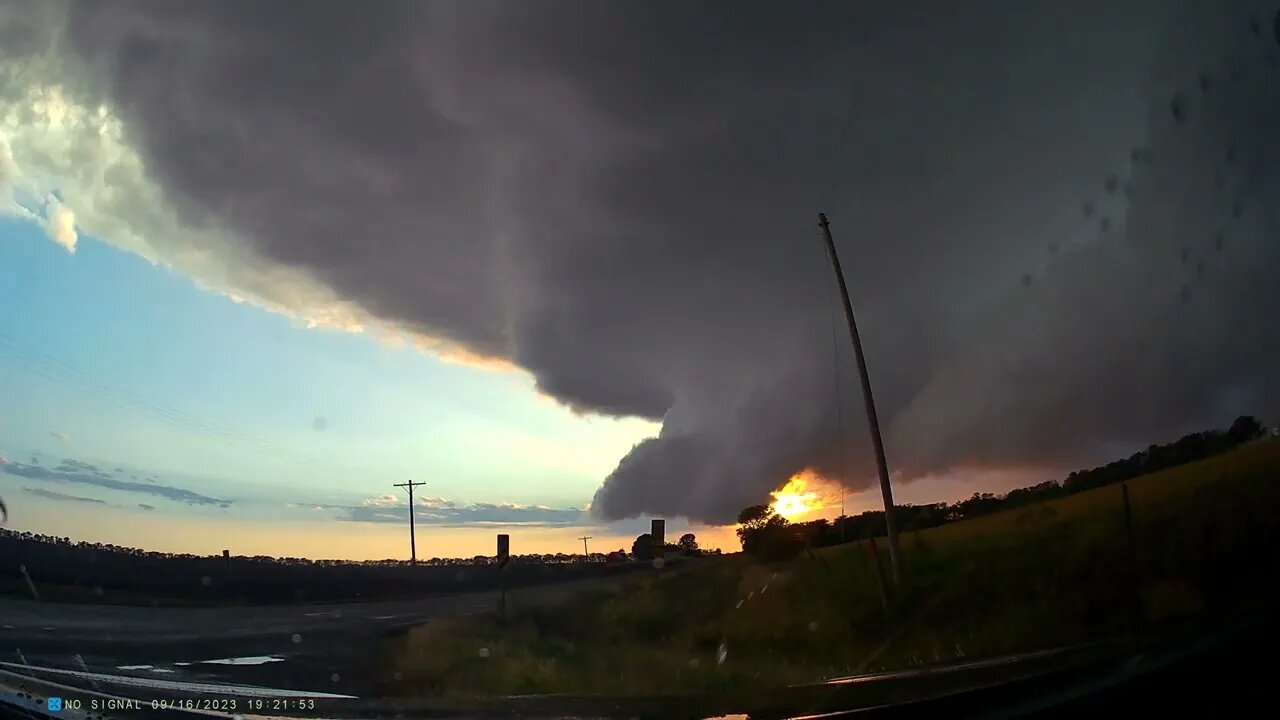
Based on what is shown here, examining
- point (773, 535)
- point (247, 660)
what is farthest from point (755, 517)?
point (247, 660)

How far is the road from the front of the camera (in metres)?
13.3

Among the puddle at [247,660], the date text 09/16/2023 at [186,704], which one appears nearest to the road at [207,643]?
the puddle at [247,660]

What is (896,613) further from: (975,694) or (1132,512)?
(975,694)

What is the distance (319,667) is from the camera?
16.2 m

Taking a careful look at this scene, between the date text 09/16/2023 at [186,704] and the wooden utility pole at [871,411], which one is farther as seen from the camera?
the wooden utility pole at [871,411]

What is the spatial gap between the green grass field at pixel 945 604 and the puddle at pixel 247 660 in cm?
268

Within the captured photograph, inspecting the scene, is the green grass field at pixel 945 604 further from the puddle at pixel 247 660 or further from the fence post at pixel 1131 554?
the puddle at pixel 247 660

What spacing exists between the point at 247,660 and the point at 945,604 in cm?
1658

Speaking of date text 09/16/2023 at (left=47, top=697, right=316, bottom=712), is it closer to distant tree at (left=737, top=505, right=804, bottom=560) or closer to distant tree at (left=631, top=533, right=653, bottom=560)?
distant tree at (left=631, top=533, right=653, bottom=560)

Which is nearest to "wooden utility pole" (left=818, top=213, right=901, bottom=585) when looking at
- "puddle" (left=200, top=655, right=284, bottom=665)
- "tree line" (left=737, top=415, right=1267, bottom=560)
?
"tree line" (left=737, top=415, right=1267, bottom=560)

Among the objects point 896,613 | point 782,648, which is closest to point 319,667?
point 782,648

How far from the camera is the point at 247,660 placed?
1652 cm

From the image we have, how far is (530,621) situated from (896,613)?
672 inches

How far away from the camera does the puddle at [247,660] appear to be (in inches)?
613
